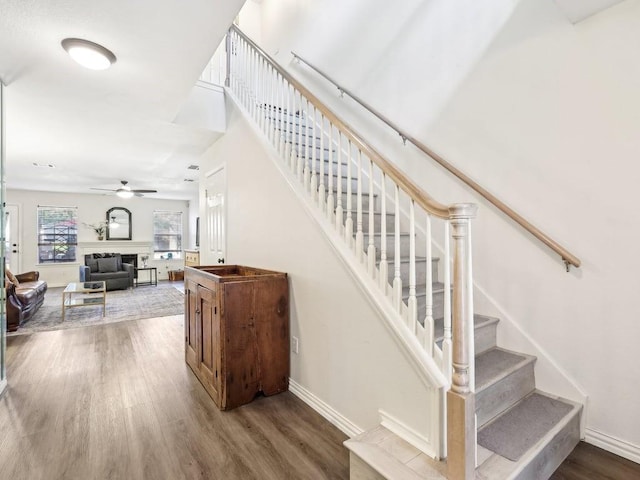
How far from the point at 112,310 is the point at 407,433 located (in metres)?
5.78

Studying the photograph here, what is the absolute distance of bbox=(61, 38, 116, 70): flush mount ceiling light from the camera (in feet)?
6.97

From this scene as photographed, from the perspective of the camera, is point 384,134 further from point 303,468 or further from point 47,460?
point 47,460

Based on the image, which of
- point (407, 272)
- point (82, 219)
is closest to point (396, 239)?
point (407, 272)

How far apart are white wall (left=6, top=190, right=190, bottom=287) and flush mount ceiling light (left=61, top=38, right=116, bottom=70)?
814 cm

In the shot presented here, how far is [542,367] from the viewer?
6.88ft

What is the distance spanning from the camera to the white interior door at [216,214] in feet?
13.2

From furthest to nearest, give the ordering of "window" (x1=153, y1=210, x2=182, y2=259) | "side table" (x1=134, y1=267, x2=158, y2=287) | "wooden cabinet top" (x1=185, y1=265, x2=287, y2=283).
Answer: "window" (x1=153, y1=210, x2=182, y2=259), "side table" (x1=134, y1=267, x2=158, y2=287), "wooden cabinet top" (x1=185, y1=265, x2=287, y2=283)

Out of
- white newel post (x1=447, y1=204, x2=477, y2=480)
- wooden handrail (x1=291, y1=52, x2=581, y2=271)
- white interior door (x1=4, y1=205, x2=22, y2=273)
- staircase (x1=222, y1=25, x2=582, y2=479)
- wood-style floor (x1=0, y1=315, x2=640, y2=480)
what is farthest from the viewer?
white interior door (x1=4, y1=205, x2=22, y2=273)

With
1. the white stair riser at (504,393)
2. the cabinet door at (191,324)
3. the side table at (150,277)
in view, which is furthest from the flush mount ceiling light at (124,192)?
the white stair riser at (504,393)

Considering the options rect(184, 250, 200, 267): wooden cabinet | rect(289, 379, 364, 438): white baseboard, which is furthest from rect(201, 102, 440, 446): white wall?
rect(184, 250, 200, 267): wooden cabinet

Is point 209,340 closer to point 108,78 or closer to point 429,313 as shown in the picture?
point 429,313

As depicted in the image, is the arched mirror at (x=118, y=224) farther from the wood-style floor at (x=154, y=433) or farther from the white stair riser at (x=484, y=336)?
the white stair riser at (x=484, y=336)

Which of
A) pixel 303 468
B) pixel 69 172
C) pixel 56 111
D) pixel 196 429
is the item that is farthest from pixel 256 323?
pixel 69 172

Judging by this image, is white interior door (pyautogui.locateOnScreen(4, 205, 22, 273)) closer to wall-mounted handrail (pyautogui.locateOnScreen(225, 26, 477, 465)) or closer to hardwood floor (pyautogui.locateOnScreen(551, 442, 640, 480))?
wall-mounted handrail (pyautogui.locateOnScreen(225, 26, 477, 465))
